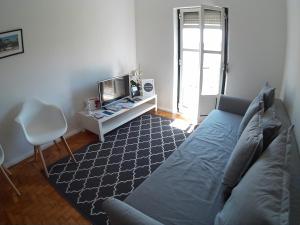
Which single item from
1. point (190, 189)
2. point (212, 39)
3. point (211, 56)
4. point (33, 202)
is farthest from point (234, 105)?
point (33, 202)

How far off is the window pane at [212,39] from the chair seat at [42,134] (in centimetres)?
242

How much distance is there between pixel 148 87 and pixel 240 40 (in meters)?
1.69

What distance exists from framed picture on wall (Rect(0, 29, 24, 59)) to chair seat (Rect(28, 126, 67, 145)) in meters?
0.94

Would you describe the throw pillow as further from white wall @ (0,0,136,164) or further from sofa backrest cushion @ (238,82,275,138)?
white wall @ (0,0,136,164)

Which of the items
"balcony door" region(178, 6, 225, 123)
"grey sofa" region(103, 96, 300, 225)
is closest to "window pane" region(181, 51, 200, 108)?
"balcony door" region(178, 6, 225, 123)

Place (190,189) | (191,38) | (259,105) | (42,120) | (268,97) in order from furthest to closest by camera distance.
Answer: (191,38), (42,120), (268,97), (259,105), (190,189)

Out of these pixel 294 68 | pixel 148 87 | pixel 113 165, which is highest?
pixel 294 68

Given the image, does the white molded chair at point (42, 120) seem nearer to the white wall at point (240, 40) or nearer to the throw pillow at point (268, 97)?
the white wall at point (240, 40)

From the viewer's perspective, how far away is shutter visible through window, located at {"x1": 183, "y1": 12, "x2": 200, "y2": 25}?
3.75m

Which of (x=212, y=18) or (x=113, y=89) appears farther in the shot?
(x=113, y=89)

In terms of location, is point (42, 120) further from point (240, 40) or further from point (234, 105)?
point (240, 40)

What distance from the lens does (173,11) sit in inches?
151

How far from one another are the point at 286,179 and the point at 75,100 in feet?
10.2

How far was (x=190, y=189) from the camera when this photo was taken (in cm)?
187
